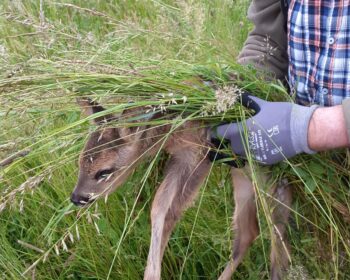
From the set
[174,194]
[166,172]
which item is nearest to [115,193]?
[166,172]

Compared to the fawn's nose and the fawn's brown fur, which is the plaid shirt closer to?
the fawn's brown fur

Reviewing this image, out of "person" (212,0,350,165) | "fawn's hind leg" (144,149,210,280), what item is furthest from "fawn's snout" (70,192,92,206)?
"person" (212,0,350,165)

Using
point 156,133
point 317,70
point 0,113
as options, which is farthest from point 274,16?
point 0,113

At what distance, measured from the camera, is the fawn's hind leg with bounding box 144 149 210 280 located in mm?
2361

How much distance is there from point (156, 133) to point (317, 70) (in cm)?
64

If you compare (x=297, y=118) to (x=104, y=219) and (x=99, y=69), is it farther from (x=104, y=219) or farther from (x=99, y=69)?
(x=104, y=219)

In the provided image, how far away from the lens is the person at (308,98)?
2.12 m

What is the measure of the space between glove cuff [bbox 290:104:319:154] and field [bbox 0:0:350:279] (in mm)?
136

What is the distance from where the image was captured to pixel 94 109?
215 centimetres

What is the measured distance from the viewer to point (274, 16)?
2633 millimetres

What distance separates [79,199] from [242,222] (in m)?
0.78

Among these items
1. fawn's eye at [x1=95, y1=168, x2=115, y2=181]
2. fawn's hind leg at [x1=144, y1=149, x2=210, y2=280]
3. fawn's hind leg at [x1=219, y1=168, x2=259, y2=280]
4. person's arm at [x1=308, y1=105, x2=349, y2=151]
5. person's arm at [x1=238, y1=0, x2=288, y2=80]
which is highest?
person's arm at [x1=238, y1=0, x2=288, y2=80]

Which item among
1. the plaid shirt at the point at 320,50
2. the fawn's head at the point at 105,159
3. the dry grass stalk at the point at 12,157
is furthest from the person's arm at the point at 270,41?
the dry grass stalk at the point at 12,157

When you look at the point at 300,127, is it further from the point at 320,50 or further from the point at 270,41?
the point at 270,41
